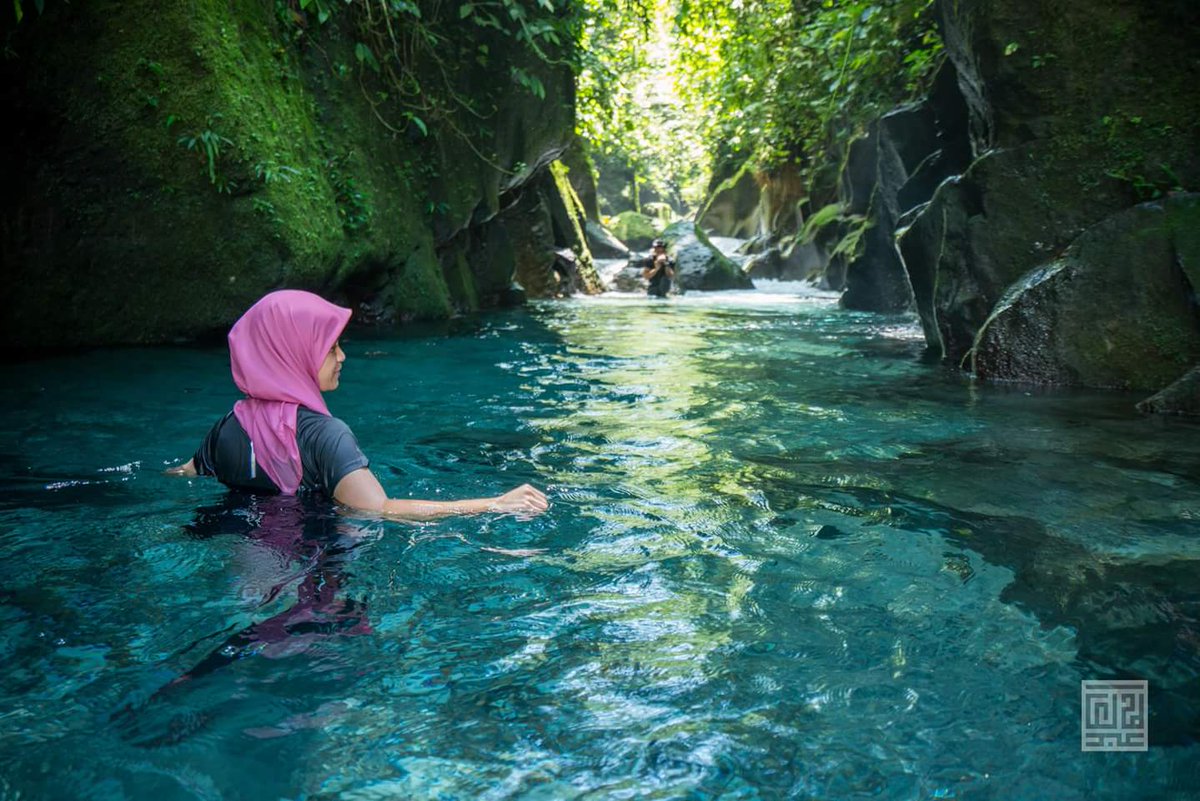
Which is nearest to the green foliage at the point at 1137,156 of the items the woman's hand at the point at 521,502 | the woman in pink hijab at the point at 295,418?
the woman's hand at the point at 521,502

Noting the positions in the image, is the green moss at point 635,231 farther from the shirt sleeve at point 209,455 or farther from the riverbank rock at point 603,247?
the shirt sleeve at point 209,455

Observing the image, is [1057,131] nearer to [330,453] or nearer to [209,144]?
[330,453]

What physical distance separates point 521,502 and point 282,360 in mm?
1128

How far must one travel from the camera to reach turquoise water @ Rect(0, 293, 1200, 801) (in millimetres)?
1993

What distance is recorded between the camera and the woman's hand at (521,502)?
3.52m

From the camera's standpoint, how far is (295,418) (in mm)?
3412

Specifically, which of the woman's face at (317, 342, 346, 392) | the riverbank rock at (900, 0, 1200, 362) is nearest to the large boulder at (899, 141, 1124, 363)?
the riverbank rock at (900, 0, 1200, 362)

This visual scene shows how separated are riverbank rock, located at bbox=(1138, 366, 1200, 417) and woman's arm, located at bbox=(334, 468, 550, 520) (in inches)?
183

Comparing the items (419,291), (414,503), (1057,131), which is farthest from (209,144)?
(1057,131)

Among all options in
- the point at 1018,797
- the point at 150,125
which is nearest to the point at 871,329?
the point at 150,125

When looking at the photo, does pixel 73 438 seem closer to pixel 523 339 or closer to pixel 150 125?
pixel 150 125

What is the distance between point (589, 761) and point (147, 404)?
209 inches

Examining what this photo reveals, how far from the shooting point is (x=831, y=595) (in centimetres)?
294

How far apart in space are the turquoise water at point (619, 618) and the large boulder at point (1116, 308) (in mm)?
1343
